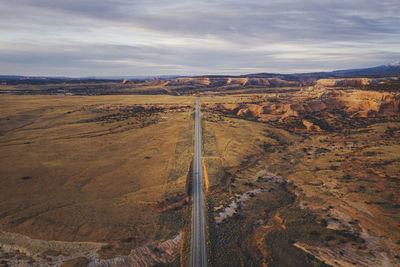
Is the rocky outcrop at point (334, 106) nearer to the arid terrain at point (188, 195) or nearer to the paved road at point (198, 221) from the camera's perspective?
the arid terrain at point (188, 195)

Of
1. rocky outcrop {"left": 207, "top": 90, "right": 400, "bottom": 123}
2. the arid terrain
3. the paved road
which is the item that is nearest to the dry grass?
the arid terrain

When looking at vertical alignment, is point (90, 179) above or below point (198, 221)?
above

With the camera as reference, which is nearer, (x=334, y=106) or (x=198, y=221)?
(x=198, y=221)

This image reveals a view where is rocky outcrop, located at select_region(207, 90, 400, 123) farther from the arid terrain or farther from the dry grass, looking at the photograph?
the dry grass

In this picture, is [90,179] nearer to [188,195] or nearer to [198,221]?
[188,195]

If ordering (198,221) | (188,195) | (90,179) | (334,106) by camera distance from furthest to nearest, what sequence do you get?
(334,106) → (90,179) → (188,195) → (198,221)

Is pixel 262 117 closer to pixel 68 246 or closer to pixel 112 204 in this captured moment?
pixel 112 204

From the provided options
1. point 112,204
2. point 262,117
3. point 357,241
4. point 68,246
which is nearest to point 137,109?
point 262,117

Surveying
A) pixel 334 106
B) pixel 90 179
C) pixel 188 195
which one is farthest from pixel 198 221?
pixel 334 106

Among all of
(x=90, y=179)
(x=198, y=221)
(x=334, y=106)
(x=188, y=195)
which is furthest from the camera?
(x=334, y=106)
